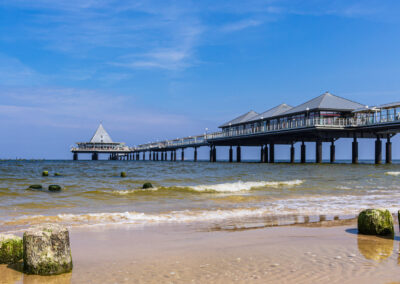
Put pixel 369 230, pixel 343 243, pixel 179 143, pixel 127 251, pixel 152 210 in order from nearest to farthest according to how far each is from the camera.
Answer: pixel 127 251 < pixel 343 243 < pixel 369 230 < pixel 152 210 < pixel 179 143

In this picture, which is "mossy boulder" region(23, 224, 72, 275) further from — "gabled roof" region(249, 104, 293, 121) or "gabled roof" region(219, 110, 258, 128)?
"gabled roof" region(219, 110, 258, 128)

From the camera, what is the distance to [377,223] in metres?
6.51

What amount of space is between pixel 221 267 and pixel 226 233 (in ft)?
7.57

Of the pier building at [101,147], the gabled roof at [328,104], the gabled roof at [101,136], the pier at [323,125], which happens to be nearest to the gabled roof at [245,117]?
the pier at [323,125]

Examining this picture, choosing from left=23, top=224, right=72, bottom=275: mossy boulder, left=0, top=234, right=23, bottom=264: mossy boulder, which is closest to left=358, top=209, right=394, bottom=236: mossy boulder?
left=23, top=224, right=72, bottom=275: mossy boulder

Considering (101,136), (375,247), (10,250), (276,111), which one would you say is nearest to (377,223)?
(375,247)

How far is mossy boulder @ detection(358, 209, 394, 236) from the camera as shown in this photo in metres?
6.49

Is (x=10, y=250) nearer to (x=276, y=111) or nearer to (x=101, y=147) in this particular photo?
(x=276, y=111)

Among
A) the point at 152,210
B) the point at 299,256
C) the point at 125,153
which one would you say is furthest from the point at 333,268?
the point at 125,153

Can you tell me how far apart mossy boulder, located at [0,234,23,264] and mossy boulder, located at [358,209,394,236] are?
519cm

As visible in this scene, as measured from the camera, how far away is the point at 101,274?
169 inches

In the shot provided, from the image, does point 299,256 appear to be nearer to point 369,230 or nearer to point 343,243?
point 343,243

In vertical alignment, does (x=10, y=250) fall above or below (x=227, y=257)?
above

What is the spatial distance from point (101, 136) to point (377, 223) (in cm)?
13166
